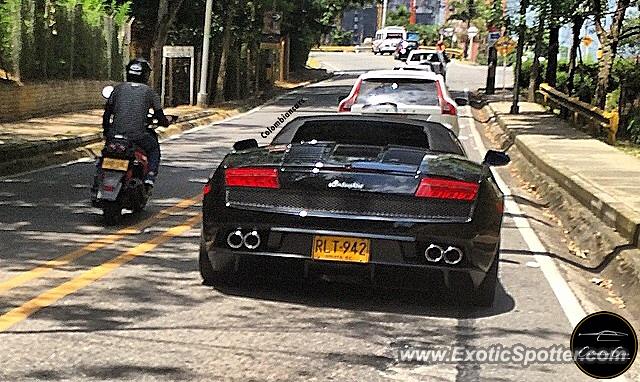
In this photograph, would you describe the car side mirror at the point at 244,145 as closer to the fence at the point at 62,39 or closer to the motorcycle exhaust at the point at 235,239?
the motorcycle exhaust at the point at 235,239

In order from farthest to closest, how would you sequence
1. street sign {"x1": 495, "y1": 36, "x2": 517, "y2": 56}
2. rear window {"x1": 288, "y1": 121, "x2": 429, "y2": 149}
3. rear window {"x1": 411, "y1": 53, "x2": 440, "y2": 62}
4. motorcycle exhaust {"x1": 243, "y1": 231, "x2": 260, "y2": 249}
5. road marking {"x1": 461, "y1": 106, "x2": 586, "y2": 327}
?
rear window {"x1": 411, "y1": 53, "x2": 440, "y2": 62}, street sign {"x1": 495, "y1": 36, "x2": 517, "y2": 56}, rear window {"x1": 288, "y1": 121, "x2": 429, "y2": 149}, road marking {"x1": 461, "y1": 106, "x2": 586, "y2": 327}, motorcycle exhaust {"x1": 243, "y1": 231, "x2": 260, "y2": 249}

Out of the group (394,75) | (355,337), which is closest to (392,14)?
(394,75)

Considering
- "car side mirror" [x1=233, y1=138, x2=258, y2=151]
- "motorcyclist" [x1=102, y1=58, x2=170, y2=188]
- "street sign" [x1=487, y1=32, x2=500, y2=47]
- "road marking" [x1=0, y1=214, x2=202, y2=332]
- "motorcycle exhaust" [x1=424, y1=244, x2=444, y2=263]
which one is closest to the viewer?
"road marking" [x1=0, y1=214, x2=202, y2=332]

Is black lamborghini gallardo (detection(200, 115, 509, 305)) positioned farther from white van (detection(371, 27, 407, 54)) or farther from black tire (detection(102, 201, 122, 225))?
white van (detection(371, 27, 407, 54))

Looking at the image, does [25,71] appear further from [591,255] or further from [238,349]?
[238,349]

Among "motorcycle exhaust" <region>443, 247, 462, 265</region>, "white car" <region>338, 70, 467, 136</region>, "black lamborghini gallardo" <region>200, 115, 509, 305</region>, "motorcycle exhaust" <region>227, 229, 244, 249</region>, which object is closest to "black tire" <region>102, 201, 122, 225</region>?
"black lamborghini gallardo" <region>200, 115, 509, 305</region>

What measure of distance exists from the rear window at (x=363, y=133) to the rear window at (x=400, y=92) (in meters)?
6.73

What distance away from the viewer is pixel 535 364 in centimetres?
635

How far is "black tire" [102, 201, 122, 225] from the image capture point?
10.6m

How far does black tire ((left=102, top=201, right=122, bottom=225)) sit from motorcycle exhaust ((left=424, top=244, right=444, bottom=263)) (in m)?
4.49

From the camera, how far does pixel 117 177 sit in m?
10.5

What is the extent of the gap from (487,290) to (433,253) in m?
0.72

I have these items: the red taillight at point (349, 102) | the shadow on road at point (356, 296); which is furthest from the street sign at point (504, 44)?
the shadow on road at point (356, 296)

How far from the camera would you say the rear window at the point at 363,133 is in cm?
890
